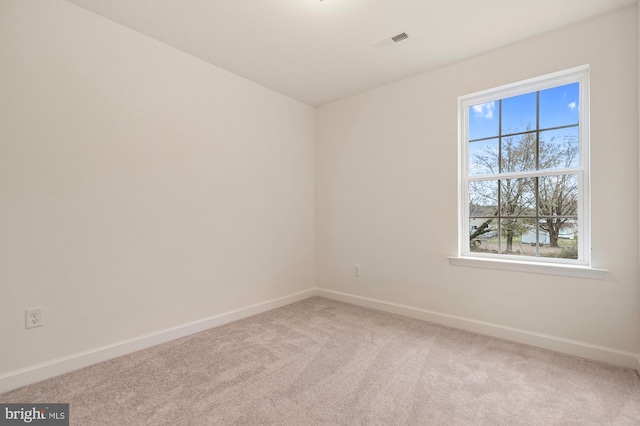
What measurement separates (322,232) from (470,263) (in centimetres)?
183

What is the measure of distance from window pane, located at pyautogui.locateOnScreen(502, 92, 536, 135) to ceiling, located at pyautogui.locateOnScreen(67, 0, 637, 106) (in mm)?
481

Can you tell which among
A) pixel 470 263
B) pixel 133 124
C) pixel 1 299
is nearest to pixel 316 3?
pixel 133 124

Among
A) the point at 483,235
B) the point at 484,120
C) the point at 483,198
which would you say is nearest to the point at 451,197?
the point at 483,198

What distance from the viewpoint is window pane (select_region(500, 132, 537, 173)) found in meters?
2.62

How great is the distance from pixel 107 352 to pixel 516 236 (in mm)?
3430

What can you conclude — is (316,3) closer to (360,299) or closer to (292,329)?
(292,329)

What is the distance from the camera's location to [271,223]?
3.51m

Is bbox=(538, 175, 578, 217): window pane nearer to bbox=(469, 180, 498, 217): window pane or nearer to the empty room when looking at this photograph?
the empty room

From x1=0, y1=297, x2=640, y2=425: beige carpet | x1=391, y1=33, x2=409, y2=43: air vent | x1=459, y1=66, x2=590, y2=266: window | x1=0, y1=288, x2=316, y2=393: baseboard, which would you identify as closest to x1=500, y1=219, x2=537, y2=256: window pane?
x1=459, y1=66, x2=590, y2=266: window

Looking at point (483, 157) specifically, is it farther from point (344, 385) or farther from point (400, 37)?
point (344, 385)

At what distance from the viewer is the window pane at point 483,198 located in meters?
2.81

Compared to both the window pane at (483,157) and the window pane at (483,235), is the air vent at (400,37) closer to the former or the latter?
the window pane at (483,157)

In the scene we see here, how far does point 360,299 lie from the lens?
3.60m

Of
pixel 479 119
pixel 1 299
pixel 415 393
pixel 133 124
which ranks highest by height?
pixel 479 119
